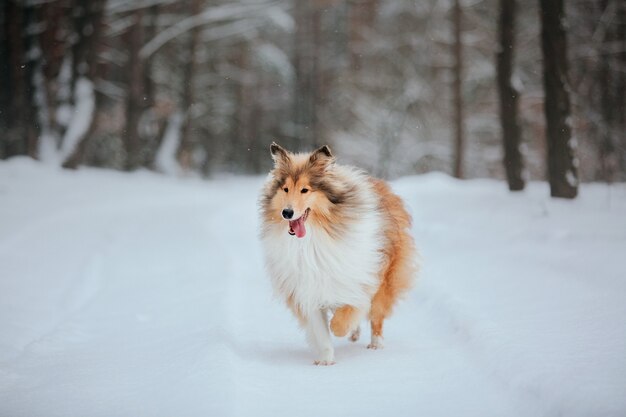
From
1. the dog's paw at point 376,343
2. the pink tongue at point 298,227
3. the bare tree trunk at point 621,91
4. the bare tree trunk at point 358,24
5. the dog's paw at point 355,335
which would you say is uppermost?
the bare tree trunk at point 358,24

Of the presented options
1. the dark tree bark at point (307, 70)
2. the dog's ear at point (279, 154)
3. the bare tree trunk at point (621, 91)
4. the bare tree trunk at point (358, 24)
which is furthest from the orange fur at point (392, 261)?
the dark tree bark at point (307, 70)

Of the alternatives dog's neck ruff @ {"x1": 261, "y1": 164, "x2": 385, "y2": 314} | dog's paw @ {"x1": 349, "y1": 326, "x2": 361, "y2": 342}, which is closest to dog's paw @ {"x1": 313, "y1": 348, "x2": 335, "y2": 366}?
dog's neck ruff @ {"x1": 261, "y1": 164, "x2": 385, "y2": 314}

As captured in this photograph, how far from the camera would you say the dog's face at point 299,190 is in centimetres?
585

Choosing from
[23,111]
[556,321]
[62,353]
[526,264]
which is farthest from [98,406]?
[23,111]

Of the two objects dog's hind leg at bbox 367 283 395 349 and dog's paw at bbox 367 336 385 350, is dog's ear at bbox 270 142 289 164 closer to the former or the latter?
dog's hind leg at bbox 367 283 395 349

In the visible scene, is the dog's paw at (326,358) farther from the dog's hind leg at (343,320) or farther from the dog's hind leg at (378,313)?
the dog's hind leg at (378,313)

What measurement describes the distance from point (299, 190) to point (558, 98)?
8.41 metres

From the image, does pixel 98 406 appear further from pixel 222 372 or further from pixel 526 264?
pixel 526 264

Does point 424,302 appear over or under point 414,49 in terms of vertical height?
under

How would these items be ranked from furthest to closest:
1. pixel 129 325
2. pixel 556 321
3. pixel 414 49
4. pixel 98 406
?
pixel 414 49
pixel 129 325
pixel 556 321
pixel 98 406

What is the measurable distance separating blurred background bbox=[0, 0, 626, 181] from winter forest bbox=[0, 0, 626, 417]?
124mm

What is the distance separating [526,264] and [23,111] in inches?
790

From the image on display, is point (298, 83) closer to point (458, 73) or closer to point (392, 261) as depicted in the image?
point (458, 73)

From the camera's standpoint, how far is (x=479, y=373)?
5.29m
